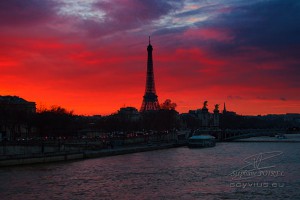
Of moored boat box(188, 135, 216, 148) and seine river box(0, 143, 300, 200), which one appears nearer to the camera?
seine river box(0, 143, 300, 200)

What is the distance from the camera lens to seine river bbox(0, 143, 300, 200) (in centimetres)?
2433

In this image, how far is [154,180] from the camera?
95.8 ft

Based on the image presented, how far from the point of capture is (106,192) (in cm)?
2519

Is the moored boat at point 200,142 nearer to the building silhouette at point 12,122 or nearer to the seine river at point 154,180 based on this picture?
the building silhouette at point 12,122

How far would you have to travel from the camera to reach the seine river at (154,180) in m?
24.3

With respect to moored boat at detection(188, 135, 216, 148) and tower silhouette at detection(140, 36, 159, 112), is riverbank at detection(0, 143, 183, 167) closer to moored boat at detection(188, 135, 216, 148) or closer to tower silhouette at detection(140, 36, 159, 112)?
moored boat at detection(188, 135, 216, 148)

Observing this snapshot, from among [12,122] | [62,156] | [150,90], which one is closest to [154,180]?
[62,156]

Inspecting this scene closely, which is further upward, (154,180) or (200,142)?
→ (200,142)

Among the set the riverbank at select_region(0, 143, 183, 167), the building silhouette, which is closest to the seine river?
the riverbank at select_region(0, 143, 183, 167)

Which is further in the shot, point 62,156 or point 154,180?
point 62,156

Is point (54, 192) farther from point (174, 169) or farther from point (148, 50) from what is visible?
point (148, 50)

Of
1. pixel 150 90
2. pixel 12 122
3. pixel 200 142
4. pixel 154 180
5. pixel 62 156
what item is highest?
pixel 150 90

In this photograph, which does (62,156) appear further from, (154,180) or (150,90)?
(150,90)

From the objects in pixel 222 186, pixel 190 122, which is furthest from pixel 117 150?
pixel 190 122
